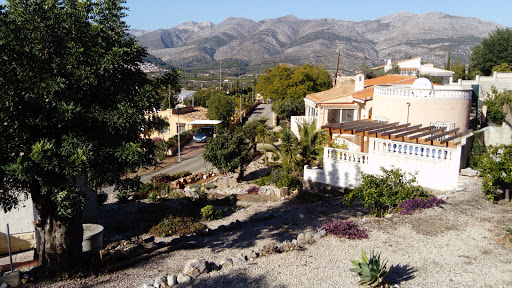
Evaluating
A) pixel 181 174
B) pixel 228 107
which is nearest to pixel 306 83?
pixel 228 107

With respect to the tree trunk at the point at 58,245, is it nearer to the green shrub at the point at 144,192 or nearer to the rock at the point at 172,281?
the rock at the point at 172,281

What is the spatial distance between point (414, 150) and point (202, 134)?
28.3 metres

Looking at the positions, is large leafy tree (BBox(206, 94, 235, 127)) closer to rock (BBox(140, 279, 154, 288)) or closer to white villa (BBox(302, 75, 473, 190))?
white villa (BBox(302, 75, 473, 190))

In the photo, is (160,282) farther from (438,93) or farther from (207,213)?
(438,93)

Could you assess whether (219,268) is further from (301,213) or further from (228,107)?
(228,107)

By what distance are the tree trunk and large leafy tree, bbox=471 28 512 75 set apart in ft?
174

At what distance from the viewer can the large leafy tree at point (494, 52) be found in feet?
159

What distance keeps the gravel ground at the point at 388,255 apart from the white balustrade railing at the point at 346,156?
3431 mm

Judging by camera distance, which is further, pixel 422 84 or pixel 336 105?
pixel 336 105

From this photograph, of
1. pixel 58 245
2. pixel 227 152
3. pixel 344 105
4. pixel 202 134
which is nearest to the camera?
pixel 58 245

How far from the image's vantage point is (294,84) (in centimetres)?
4788

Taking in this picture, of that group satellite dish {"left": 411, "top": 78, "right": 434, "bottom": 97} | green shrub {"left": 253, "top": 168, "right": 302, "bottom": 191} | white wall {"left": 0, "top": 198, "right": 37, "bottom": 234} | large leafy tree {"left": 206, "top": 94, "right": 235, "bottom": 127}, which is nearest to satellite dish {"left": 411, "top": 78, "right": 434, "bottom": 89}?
satellite dish {"left": 411, "top": 78, "right": 434, "bottom": 97}

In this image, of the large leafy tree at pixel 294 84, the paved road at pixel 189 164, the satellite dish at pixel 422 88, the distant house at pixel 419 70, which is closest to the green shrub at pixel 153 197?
the paved road at pixel 189 164

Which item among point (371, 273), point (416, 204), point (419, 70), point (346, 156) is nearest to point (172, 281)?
point (371, 273)
